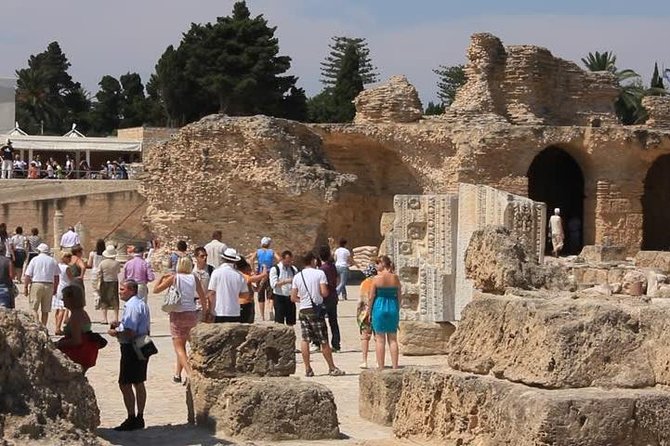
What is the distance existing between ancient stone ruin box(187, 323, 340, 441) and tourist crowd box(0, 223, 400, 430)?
0.46 meters

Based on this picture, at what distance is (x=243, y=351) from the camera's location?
32.3 feet

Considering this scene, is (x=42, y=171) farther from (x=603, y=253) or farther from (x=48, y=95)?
(x=48, y=95)

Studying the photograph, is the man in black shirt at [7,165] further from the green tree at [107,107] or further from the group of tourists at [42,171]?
the green tree at [107,107]

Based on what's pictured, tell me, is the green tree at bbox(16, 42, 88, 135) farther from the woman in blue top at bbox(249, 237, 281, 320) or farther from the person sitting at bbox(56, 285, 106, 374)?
the person sitting at bbox(56, 285, 106, 374)

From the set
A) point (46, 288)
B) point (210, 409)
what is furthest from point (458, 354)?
point (46, 288)

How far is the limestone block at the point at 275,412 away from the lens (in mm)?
9227

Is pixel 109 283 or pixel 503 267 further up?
pixel 503 267

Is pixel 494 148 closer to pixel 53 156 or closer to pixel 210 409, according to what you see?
pixel 210 409

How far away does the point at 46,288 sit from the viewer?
51.3 feet

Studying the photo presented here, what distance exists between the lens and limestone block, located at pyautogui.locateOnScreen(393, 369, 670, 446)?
679 centimetres

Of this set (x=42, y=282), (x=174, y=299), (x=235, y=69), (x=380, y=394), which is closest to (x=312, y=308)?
(x=174, y=299)

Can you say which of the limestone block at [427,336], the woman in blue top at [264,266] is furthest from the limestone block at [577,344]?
the woman in blue top at [264,266]

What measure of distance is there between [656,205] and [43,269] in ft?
74.9

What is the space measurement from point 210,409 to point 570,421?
3548 mm
